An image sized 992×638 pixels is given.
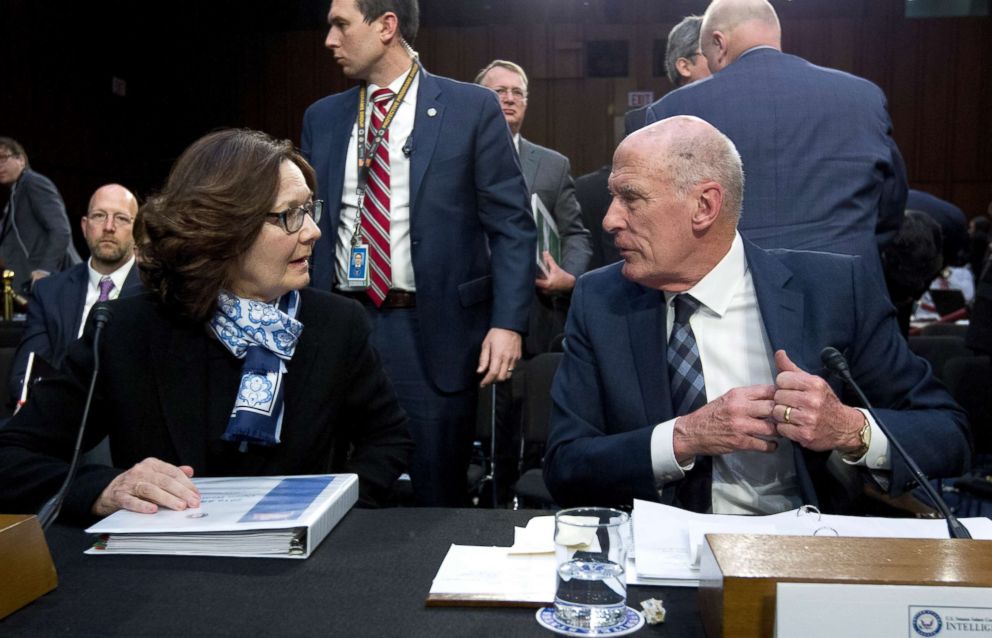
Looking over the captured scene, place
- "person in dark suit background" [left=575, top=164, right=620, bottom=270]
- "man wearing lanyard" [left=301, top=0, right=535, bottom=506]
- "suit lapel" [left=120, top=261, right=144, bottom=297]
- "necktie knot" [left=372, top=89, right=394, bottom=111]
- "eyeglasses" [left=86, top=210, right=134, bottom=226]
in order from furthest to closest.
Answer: "person in dark suit background" [left=575, top=164, right=620, bottom=270] → "eyeglasses" [left=86, top=210, right=134, bottom=226] → "suit lapel" [left=120, top=261, right=144, bottom=297] → "necktie knot" [left=372, top=89, right=394, bottom=111] → "man wearing lanyard" [left=301, top=0, right=535, bottom=506]

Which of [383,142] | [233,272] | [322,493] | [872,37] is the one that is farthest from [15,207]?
[872,37]

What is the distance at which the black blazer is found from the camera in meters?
1.73

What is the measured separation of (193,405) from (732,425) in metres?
0.94

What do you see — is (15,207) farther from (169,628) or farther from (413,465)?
(169,628)

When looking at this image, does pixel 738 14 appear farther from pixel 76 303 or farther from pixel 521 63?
pixel 521 63

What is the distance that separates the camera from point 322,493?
4.80ft

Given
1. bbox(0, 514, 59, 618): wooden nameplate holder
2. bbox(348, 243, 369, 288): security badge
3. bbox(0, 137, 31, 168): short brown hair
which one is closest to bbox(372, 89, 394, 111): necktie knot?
bbox(348, 243, 369, 288): security badge

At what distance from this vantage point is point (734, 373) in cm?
181

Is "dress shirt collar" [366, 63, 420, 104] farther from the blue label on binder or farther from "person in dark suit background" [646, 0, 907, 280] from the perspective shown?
the blue label on binder

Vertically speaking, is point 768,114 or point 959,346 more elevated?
point 768,114

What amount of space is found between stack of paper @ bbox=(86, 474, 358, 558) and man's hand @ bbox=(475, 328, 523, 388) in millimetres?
1197


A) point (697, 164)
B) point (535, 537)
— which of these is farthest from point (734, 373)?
point (535, 537)

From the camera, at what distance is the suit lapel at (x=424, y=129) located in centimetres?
266

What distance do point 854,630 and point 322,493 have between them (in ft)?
2.62
